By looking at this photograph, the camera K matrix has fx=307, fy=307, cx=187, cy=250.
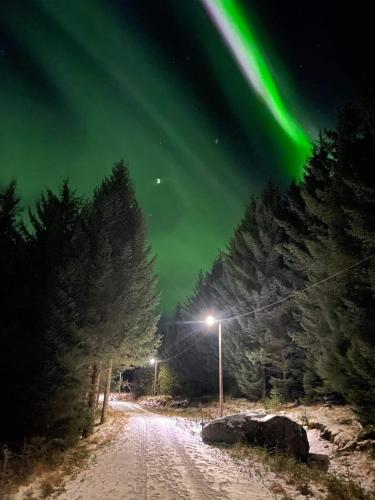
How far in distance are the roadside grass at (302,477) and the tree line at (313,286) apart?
291 centimetres

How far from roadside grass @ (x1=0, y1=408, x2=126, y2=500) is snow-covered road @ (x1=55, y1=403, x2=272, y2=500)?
1.41 ft

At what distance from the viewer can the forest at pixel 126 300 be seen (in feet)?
34.1

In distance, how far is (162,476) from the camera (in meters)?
8.09

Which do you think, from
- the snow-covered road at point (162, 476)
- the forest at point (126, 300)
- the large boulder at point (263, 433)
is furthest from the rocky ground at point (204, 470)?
the forest at point (126, 300)

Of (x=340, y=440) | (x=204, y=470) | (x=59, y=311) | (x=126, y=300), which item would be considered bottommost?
(x=204, y=470)

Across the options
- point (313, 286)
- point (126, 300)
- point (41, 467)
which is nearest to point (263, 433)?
point (313, 286)

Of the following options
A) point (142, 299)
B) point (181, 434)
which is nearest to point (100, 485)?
point (181, 434)

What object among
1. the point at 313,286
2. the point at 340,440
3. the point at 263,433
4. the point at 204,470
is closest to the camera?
the point at 204,470

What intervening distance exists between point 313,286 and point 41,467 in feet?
40.3

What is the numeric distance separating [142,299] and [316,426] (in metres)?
11.5

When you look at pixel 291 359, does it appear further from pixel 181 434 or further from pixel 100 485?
pixel 100 485

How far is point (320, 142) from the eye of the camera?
18.5 m

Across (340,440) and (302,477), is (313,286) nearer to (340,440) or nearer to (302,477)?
(340,440)

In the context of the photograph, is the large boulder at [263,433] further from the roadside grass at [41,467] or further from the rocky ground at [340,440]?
the roadside grass at [41,467]
